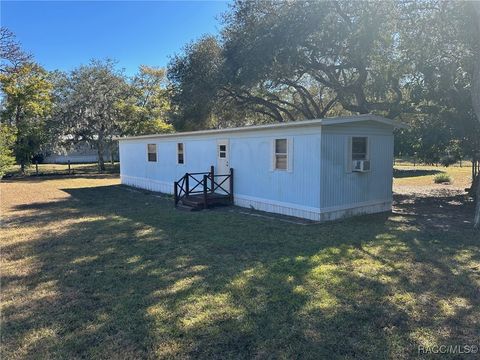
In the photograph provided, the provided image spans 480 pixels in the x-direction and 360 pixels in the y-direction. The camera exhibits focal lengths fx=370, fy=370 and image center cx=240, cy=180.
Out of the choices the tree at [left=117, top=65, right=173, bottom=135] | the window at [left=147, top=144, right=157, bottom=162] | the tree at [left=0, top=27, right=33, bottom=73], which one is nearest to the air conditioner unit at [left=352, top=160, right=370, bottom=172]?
the window at [left=147, top=144, right=157, bottom=162]

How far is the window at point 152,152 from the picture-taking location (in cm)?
1454

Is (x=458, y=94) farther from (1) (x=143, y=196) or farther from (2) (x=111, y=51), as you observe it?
(2) (x=111, y=51)

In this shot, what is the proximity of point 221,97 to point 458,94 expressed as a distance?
9930 millimetres

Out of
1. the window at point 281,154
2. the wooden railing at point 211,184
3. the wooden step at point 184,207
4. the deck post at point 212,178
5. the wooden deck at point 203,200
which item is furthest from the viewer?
the deck post at point 212,178

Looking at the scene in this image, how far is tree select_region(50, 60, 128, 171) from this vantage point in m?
24.5

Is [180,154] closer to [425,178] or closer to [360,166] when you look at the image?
[360,166]

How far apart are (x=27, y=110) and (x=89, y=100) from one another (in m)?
3.74

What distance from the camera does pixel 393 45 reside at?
472 inches

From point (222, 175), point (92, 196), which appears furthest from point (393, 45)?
point (92, 196)

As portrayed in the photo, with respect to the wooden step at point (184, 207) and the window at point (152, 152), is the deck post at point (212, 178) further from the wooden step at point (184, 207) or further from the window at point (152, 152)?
the window at point (152, 152)

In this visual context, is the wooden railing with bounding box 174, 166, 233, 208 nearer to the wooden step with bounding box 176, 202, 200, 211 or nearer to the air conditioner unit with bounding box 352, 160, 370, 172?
the wooden step with bounding box 176, 202, 200, 211

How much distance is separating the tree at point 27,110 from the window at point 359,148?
801 inches

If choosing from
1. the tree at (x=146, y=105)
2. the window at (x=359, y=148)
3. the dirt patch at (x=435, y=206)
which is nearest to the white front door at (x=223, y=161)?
the window at (x=359, y=148)

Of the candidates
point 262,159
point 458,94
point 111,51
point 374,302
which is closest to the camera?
point 374,302
